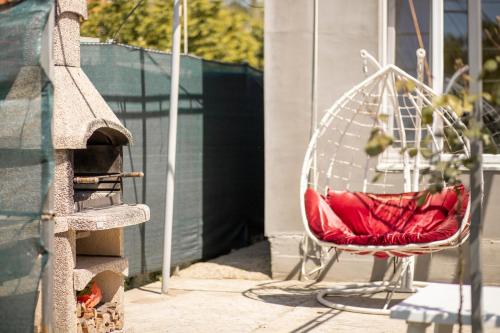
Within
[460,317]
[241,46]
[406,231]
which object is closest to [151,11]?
[241,46]

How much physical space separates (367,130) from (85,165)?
2.63 metres

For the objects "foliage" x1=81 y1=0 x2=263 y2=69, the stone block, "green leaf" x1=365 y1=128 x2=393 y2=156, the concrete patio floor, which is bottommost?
the concrete patio floor

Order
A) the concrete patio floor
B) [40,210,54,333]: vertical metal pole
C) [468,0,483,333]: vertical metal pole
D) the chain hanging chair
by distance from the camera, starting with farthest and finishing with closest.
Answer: the chain hanging chair → the concrete patio floor → [40,210,54,333]: vertical metal pole → [468,0,483,333]: vertical metal pole

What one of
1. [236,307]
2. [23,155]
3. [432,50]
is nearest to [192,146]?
[236,307]

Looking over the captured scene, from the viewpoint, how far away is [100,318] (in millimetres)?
5098

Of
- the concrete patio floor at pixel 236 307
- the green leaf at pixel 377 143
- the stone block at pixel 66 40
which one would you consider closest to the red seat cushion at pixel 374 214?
the concrete patio floor at pixel 236 307

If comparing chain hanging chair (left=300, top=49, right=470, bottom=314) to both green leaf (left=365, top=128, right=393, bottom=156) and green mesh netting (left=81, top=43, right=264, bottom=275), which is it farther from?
green leaf (left=365, top=128, right=393, bottom=156)

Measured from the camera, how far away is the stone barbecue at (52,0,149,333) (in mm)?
4754

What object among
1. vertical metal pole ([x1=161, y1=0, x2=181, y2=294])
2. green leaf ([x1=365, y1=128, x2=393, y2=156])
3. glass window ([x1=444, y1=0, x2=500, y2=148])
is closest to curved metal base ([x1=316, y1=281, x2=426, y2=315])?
vertical metal pole ([x1=161, y1=0, x2=181, y2=294])

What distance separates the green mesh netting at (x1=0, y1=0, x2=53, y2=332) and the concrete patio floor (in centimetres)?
117

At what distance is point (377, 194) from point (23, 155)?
126 inches

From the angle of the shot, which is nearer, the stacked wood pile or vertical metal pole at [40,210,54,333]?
vertical metal pole at [40,210,54,333]

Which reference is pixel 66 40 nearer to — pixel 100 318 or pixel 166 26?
pixel 100 318

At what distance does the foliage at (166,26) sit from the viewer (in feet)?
34.4
